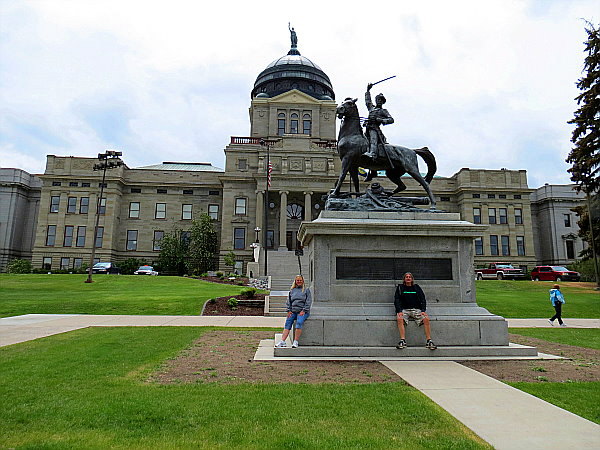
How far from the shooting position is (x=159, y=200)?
59.3 metres

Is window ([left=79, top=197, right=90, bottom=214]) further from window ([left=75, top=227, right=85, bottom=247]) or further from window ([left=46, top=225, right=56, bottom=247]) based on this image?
window ([left=46, top=225, right=56, bottom=247])

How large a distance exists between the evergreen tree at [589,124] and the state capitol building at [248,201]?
78.0ft

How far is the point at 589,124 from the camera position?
32.0 meters

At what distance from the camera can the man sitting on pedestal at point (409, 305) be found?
8.47 metres

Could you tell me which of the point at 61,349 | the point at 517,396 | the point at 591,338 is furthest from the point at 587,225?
the point at 61,349

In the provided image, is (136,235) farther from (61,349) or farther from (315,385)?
(315,385)

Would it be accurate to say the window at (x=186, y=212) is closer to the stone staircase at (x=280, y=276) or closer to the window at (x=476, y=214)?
the stone staircase at (x=280, y=276)

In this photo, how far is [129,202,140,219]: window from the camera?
192ft

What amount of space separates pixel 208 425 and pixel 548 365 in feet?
21.9

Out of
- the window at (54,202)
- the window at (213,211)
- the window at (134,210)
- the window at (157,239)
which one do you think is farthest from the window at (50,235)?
the window at (213,211)

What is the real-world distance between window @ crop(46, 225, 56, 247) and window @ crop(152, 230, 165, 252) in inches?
508

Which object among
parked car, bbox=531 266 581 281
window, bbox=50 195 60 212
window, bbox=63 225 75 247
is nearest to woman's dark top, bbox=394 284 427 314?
parked car, bbox=531 266 581 281

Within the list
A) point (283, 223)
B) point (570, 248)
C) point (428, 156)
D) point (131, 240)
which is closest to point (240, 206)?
point (283, 223)

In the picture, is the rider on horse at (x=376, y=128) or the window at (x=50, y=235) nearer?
the rider on horse at (x=376, y=128)
